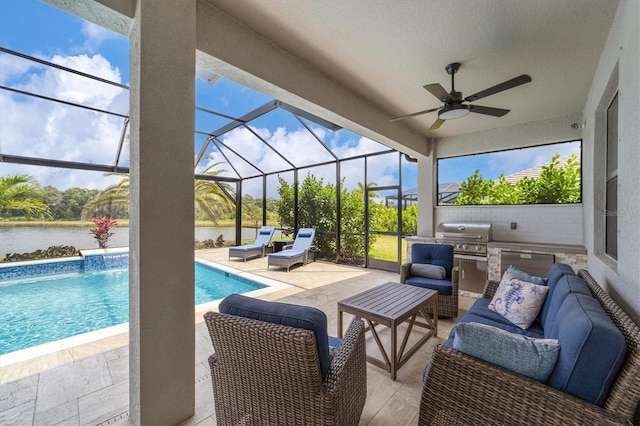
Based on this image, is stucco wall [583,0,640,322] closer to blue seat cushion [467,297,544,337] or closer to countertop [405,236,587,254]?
blue seat cushion [467,297,544,337]

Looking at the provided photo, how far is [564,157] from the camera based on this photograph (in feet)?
14.2

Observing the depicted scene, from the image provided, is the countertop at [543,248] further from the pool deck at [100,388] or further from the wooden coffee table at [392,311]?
the wooden coffee table at [392,311]

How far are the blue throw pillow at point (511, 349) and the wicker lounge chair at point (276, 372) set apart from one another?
0.63 metres

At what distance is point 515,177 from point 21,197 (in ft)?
34.8

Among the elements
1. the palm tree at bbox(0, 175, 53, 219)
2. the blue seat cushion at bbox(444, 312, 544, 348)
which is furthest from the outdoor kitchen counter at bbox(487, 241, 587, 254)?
the palm tree at bbox(0, 175, 53, 219)

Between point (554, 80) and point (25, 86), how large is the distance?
323 inches

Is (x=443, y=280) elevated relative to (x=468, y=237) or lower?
lower

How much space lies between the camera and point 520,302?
86.1 inches

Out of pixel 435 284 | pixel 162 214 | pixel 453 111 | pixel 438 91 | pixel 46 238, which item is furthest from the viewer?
pixel 46 238

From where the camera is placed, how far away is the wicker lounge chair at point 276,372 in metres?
1.13

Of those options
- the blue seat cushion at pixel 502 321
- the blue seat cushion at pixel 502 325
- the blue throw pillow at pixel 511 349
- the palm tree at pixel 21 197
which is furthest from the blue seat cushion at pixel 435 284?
the palm tree at pixel 21 197

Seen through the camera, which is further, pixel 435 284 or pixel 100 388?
pixel 435 284

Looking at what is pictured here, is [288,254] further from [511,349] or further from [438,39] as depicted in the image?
[511,349]

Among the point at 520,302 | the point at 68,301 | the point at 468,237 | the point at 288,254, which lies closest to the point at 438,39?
the point at 520,302
